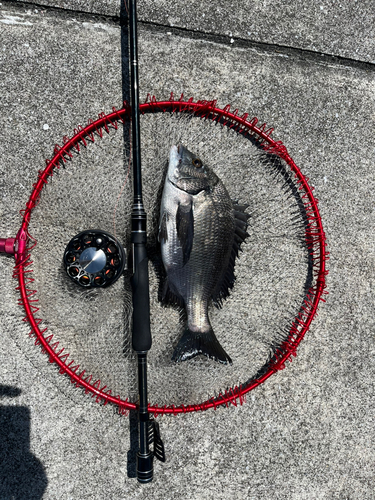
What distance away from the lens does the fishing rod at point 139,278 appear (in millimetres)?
1512

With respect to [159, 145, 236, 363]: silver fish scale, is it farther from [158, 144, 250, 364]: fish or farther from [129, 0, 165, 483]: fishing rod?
[129, 0, 165, 483]: fishing rod

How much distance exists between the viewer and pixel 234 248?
5.56 ft

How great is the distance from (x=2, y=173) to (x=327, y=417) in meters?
2.14

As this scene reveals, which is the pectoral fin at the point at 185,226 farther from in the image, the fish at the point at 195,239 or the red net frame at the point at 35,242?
the red net frame at the point at 35,242

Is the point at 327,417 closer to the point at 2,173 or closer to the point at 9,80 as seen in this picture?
the point at 2,173

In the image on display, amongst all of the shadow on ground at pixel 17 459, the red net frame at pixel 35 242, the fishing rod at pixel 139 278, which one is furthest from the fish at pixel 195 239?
the shadow on ground at pixel 17 459

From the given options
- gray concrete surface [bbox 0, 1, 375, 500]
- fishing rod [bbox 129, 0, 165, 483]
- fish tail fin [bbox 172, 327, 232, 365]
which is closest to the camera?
fishing rod [bbox 129, 0, 165, 483]

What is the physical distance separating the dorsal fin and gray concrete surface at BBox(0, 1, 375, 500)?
340mm

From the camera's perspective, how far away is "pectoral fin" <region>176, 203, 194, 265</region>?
157cm

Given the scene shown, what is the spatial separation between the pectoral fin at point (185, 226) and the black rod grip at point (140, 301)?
0.58ft

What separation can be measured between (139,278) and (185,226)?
297mm

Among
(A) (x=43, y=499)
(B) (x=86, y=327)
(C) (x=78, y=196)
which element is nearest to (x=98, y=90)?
(C) (x=78, y=196)

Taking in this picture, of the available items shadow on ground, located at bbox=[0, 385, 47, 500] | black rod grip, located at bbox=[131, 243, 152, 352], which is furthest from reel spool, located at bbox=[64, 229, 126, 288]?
shadow on ground, located at bbox=[0, 385, 47, 500]

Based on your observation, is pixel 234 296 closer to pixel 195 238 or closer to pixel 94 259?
pixel 195 238
